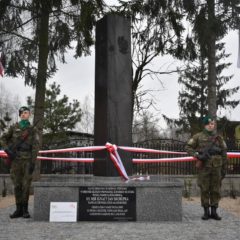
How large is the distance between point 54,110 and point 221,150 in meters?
19.4

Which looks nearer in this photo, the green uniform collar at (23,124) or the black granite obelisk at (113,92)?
the green uniform collar at (23,124)

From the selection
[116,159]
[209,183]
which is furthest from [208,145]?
[116,159]

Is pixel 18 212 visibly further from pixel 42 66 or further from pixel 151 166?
pixel 42 66

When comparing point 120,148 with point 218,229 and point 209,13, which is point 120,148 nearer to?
point 218,229

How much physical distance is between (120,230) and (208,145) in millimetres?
2301

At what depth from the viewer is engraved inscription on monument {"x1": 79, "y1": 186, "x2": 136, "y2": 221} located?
6.62m

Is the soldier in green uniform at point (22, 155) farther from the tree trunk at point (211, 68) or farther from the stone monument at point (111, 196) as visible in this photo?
the tree trunk at point (211, 68)

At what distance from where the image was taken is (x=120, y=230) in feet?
19.2

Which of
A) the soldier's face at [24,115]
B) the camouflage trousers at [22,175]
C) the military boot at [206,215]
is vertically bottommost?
the military boot at [206,215]

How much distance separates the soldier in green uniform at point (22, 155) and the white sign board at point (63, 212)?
0.68 metres

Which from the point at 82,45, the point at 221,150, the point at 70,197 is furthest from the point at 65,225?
the point at 82,45

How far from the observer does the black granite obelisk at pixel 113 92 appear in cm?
741

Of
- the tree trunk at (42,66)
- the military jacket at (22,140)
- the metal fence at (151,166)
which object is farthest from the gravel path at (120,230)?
the tree trunk at (42,66)

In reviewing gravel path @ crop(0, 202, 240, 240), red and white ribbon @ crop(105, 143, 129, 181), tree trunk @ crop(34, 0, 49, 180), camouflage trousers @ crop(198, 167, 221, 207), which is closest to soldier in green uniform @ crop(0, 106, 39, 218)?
gravel path @ crop(0, 202, 240, 240)
